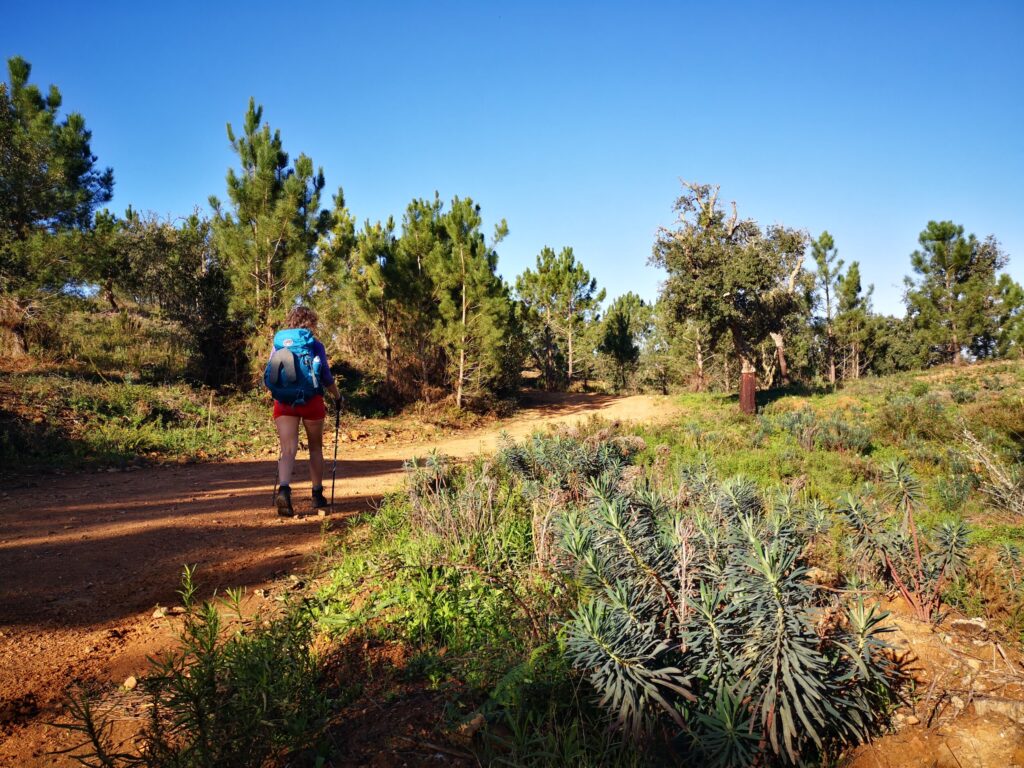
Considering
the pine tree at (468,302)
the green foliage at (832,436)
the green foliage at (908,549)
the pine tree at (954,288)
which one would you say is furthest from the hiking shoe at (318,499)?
the pine tree at (954,288)

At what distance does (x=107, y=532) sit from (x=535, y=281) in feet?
92.5

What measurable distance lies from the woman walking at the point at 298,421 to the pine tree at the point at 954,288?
3621 centimetres

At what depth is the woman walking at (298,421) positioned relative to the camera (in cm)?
483

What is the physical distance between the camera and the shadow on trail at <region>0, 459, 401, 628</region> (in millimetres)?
3131

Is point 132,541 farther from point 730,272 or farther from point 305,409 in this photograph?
point 730,272

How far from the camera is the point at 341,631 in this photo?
9.11ft

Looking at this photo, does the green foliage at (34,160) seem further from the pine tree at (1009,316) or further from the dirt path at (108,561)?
the pine tree at (1009,316)

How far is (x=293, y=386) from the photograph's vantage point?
4785mm

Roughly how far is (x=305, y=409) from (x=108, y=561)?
70.8 inches

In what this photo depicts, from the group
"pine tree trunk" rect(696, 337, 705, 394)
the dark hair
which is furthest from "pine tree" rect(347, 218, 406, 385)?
"pine tree trunk" rect(696, 337, 705, 394)

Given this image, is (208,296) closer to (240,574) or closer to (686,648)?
(240,574)

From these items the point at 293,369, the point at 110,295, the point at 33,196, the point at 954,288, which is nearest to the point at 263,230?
the point at 33,196

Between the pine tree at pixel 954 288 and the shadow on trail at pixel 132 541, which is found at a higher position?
the pine tree at pixel 954 288

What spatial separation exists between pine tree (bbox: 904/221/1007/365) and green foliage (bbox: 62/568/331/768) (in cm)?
3765
